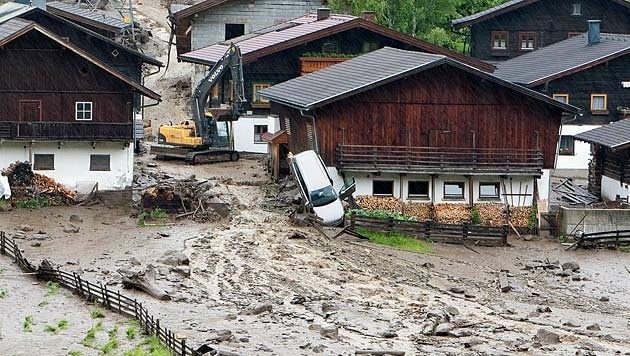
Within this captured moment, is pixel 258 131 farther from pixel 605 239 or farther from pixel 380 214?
pixel 605 239

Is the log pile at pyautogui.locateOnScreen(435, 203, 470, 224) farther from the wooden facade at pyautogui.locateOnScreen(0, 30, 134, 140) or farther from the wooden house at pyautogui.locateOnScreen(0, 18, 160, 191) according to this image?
the wooden facade at pyautogui.locateOnScreen(0, 30, 134, 140)

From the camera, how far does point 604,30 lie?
76.6 metres

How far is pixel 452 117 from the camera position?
52219 millimetres

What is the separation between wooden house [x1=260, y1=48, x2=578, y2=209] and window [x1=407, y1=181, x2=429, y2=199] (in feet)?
0.11

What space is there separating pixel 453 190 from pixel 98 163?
11868mm

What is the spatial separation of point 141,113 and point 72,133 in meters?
17.6

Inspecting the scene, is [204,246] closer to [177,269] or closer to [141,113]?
[177,269]

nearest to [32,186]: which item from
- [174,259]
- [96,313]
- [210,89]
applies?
[174,259]

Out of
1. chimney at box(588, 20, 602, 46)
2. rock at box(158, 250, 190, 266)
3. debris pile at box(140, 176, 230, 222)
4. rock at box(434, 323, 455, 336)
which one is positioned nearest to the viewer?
rock at box(434, 323, 455, 336)

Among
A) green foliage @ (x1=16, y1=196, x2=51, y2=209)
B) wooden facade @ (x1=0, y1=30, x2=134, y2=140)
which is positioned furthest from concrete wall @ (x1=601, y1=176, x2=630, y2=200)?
green foliage @ (x1=16, y1=196, x2=51, y2=209)

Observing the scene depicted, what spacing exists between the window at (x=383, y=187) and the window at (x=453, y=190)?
6.06 feet

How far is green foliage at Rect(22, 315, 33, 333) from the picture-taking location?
115 ft

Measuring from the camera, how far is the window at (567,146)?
6306 centimetres

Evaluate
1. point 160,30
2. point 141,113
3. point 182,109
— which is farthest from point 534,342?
point 160,30
